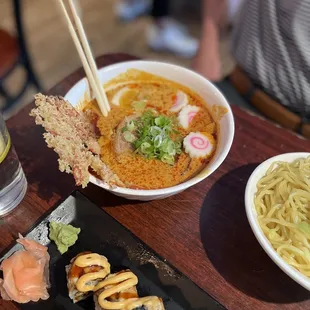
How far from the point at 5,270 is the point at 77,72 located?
80cm

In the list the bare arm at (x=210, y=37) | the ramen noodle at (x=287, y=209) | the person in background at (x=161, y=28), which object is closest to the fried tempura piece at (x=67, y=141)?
the ramen noodle at (x=287, y=209)

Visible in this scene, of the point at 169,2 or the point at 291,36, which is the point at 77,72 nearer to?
the point at 291,36

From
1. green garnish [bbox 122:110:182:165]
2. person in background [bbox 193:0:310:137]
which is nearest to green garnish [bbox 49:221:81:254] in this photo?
green garnish [bbox 122:110:182:165]

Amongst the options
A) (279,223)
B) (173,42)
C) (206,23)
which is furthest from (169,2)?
(279,223)

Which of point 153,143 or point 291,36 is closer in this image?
point 153,143

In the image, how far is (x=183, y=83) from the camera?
140 cm

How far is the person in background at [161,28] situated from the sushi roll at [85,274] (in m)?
2.46

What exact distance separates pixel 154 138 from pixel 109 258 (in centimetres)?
35

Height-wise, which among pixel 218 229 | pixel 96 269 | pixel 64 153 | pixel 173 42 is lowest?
pixel 173 42

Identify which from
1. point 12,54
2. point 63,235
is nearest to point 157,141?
point 63,235

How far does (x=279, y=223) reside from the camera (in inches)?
42.3

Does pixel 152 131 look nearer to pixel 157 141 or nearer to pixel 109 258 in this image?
pixel 157 141

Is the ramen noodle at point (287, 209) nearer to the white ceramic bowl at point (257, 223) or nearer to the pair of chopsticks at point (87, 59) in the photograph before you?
the white ceramic bowl at point (257, 223)

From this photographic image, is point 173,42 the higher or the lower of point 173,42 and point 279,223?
the lower
